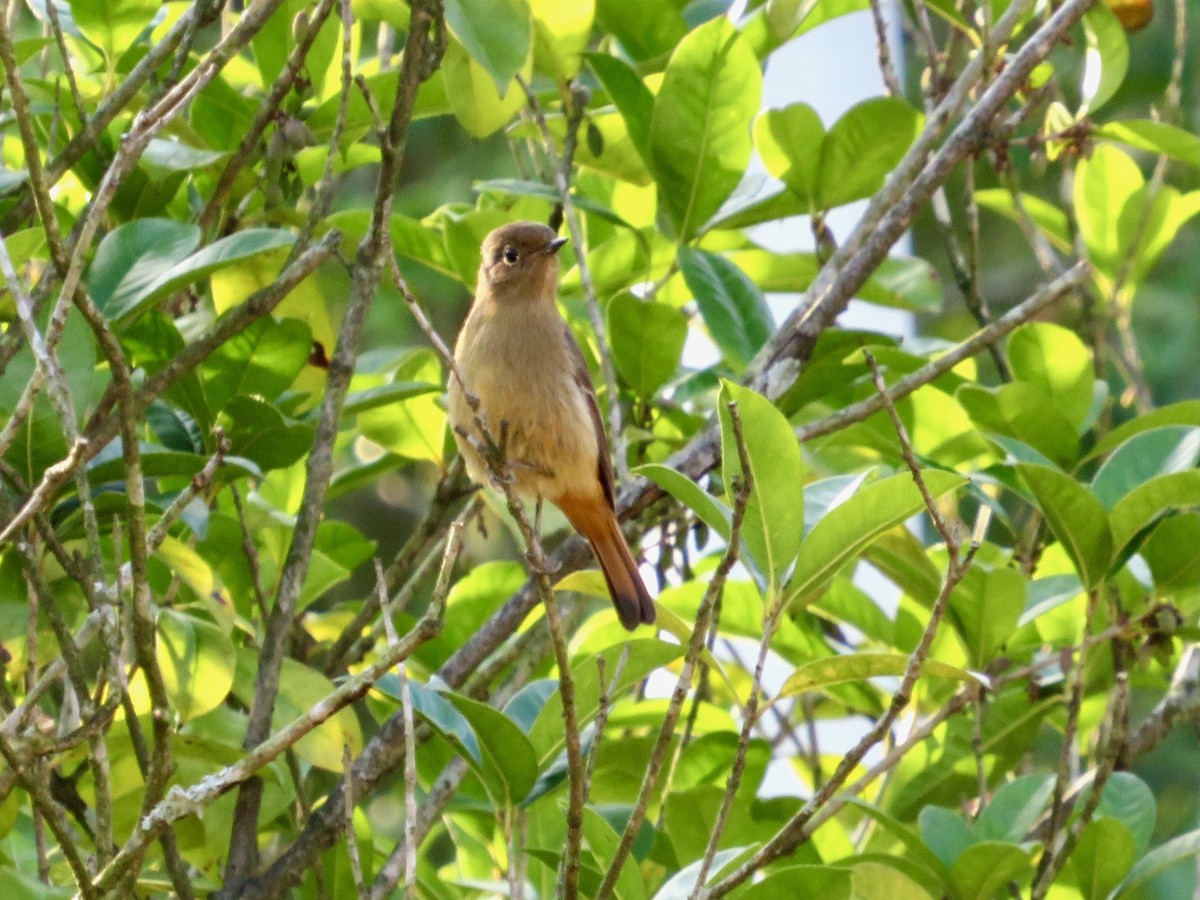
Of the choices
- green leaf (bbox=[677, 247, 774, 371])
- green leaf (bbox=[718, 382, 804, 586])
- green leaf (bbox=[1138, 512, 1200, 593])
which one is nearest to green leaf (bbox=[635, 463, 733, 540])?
green leaf (bbox=[718, 382, 804, 586])

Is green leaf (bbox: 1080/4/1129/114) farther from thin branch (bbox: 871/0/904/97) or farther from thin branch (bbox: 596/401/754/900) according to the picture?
thin branch (bbox: 596/401/754/900)

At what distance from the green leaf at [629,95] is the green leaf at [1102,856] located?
1.61 metres

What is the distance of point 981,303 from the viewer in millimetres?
3771

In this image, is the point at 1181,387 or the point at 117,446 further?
the point at 1181,387

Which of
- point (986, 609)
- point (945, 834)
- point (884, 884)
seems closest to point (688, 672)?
point (884, 884)

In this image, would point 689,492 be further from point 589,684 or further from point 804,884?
point 804,884

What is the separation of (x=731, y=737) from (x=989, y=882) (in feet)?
2.33

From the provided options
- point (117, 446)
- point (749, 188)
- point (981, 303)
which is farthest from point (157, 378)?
point (981, 303)

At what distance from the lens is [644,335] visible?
331 cm

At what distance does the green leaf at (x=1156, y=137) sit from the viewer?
353 centimetres

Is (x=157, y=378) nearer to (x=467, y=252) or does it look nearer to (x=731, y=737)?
(x=467, y=252)

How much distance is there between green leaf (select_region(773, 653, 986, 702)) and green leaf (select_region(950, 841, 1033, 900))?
11.1 inches

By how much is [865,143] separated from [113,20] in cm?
157

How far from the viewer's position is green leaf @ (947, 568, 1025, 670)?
9.85 feet
